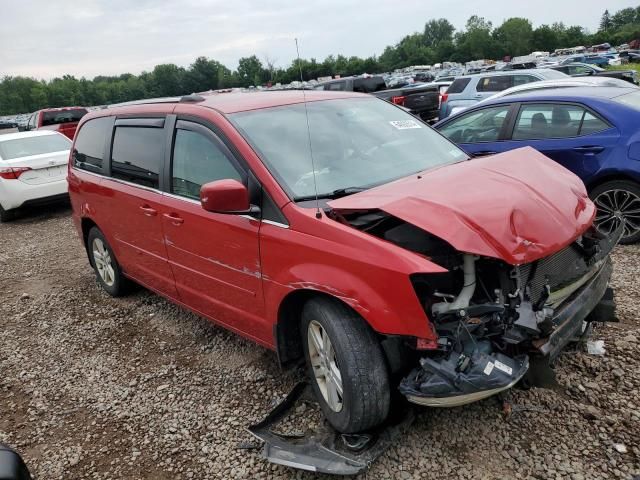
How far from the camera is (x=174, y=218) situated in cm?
367

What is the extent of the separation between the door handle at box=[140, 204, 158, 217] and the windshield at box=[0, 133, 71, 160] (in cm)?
712

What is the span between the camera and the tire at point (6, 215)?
9941 mm

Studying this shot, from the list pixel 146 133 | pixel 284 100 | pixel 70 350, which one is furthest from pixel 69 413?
pixel 284 100

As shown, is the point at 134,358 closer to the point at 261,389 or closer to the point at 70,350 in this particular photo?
the point at 70,350

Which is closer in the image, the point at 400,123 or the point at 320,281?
the point at 320,281

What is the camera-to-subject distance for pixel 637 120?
4980mm

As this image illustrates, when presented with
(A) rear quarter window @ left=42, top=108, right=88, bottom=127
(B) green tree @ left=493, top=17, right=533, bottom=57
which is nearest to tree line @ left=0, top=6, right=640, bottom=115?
(B) green tree @ left=493, top=17, right=533, bottom=57

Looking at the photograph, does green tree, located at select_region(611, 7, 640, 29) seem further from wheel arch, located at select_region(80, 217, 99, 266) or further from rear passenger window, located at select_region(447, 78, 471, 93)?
wheel arch, located at select_region(80, 217, 99, 266)

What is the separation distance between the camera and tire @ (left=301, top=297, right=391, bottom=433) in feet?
8.34

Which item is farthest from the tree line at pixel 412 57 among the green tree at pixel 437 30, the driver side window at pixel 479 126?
the driver side window at pixel 479 126

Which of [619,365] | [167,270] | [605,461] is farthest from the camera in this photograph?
[167,270]

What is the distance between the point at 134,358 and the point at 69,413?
27.7 inches

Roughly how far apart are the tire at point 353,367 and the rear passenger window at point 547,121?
13.1 ft

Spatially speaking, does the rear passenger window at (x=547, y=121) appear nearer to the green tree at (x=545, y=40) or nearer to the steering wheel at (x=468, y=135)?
the steering wheel at (x=468, y=135)
